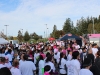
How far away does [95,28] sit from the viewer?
68.1m

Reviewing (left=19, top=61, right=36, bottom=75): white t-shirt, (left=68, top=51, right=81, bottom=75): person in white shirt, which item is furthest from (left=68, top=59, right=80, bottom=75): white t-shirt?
(left=19, top=61, right=36, bottom=75): white t-shirt

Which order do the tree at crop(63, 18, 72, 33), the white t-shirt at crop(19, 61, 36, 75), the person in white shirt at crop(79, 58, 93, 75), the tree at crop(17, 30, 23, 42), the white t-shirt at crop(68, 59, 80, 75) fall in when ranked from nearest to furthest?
the person in white shirt at crop(79, 58, 93, 75) < the white t-shirt at crop(68, 59, 80, 75) < the white t-shirt at crop(19, 61, 36, 75) < the tree at crop(63, 18, 72, 33) < the tree at crop(17, 30, 23, 42)

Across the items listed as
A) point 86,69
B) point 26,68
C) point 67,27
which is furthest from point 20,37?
point 86,69

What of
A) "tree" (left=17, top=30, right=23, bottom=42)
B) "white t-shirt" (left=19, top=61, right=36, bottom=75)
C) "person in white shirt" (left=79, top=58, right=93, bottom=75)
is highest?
"tree" (left=17, top=30, right=23, bottom=42)

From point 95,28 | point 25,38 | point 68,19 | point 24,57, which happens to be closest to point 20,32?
point 25,38

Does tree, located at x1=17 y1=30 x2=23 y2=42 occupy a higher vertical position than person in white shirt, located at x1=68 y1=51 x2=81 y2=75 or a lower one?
higher

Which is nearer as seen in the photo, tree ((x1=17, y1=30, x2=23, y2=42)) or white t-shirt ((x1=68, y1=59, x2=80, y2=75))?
white t-shirt ((x1=68, y1=59, x2=80, y2=75))

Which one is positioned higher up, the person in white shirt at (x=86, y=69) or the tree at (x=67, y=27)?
the tree at (x=67, y=27)

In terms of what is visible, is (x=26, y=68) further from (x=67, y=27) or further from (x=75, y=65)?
(x=67, y=27)

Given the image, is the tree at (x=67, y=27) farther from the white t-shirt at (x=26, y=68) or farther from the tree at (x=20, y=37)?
the white t-shirt at (x=26, y=68)

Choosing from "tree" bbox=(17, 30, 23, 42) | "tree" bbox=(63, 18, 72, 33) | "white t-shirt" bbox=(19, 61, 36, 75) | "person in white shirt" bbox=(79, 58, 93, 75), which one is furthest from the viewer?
"tree" bbox=(17, 30, 23, 42)

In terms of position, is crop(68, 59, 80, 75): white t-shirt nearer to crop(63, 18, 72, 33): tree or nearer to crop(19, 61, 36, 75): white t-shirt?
crop(19, 61, 36, 75): white t-shirt

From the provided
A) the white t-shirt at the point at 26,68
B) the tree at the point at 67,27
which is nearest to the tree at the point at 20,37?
the tree at the point at 67,27

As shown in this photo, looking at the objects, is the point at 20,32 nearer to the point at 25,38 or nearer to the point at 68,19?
the point at 25,38
